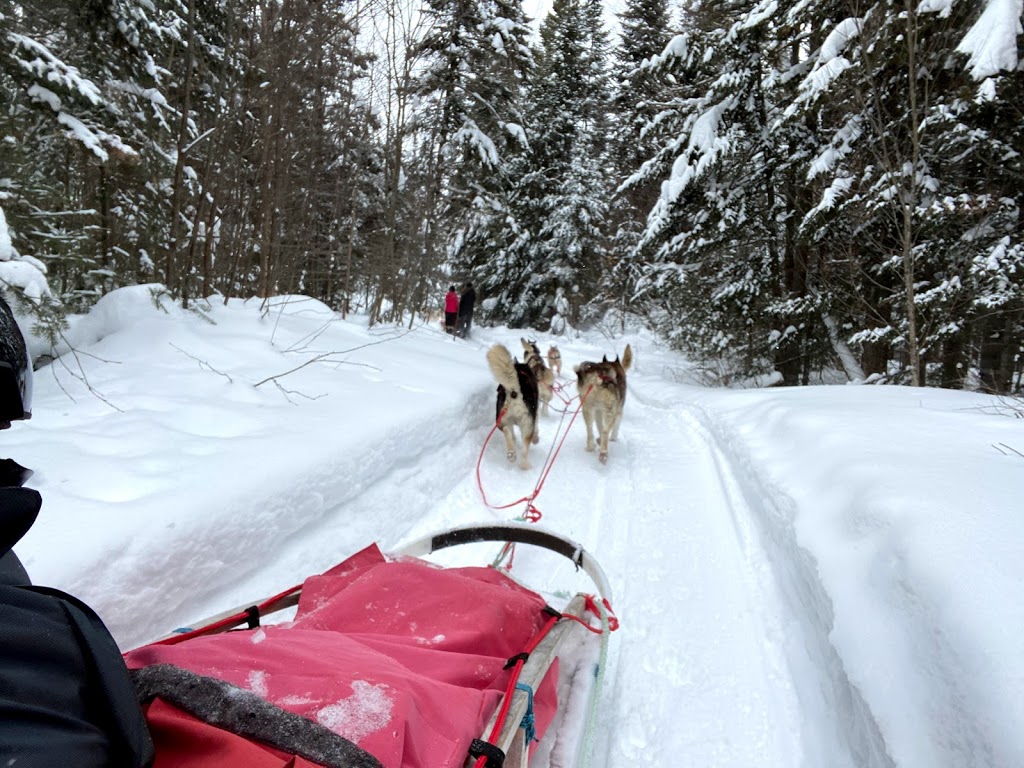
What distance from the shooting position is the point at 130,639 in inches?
96.2

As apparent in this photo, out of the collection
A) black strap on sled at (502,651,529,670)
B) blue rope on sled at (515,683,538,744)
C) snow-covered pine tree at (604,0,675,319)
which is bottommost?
blue rope on sled at (515,683,538,744)

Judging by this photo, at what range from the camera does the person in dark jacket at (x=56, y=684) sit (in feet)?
2.64

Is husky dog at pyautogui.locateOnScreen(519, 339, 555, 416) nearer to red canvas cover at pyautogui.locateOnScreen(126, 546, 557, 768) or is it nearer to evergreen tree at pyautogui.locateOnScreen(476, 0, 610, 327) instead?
Answer: red canvas cover at pyautogui.locateOnScreen(126, 546, 557, 768)

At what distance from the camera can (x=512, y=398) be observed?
571 cm

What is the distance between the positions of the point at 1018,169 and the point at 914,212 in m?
1.16

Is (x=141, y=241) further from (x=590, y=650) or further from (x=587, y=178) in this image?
(x=587, y=178)

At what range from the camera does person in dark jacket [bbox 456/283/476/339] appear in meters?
17.5

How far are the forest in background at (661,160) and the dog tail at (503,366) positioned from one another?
350 centimetres

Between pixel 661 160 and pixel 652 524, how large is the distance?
385 inches

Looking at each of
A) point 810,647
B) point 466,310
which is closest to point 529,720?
point 810,647

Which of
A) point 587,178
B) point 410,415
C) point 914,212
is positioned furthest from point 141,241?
point 587,178

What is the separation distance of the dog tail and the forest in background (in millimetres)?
3495

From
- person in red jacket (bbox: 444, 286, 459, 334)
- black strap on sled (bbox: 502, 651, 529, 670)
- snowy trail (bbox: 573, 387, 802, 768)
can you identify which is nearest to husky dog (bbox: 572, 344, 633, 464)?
snowy trail (bbox: 573, 387, 802, 768)

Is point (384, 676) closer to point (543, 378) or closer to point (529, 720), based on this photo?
point (529, 720)
